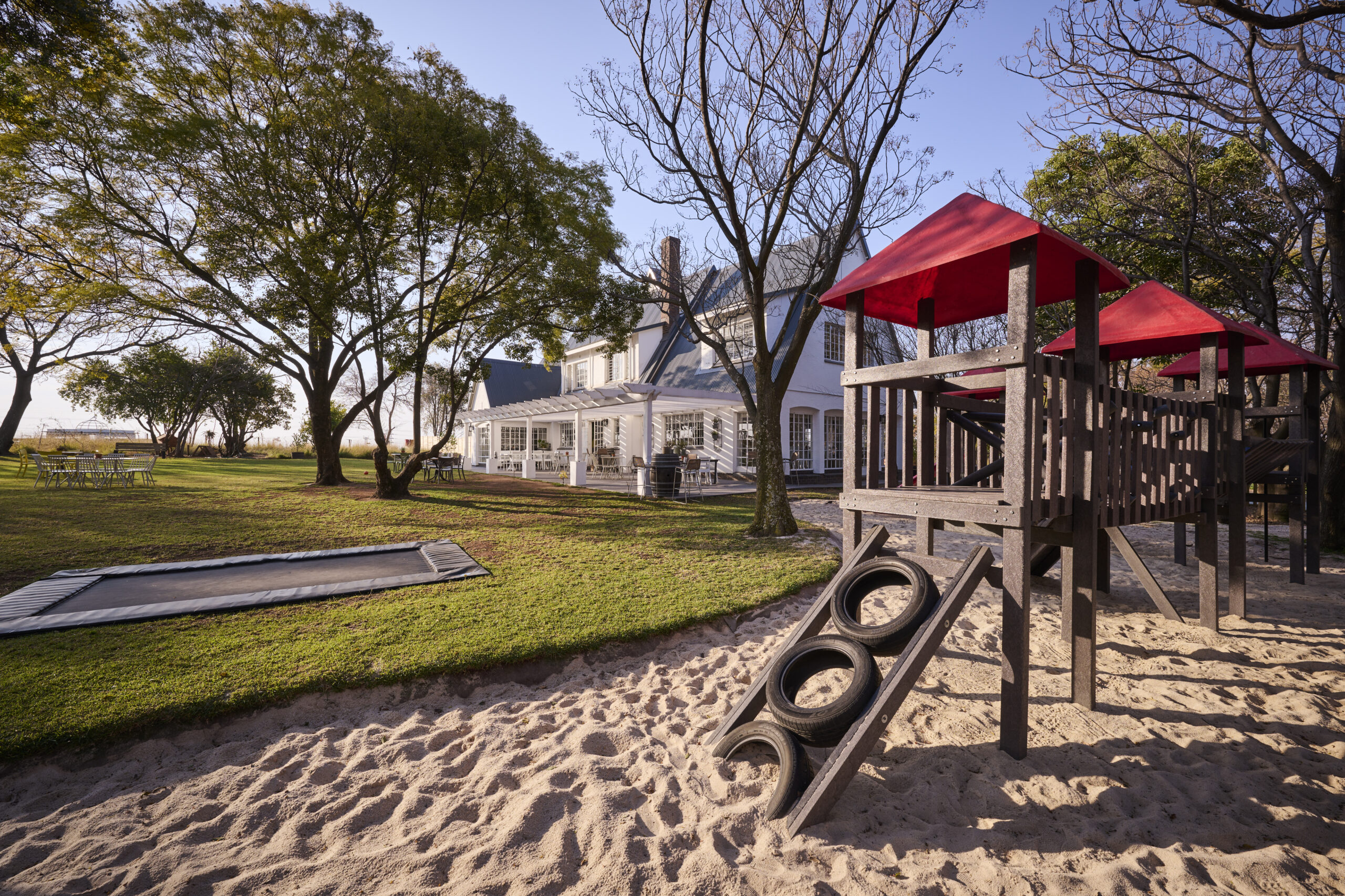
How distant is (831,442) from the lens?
19.5 metres

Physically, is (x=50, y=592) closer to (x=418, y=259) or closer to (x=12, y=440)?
(x=418, y=259)

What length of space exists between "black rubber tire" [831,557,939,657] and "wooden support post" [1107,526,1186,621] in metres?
2.97

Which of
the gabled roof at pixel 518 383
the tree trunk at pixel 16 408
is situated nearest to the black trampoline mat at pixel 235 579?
the gabled roof at pixel 518 383

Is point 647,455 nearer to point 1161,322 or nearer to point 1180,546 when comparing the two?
point 1180,546

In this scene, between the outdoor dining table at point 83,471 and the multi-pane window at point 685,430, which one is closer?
the outdoor dining table at point 83,471

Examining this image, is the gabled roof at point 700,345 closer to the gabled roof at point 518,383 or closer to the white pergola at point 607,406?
the white pergola at point 607,406

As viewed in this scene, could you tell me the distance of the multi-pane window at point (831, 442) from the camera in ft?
62.9

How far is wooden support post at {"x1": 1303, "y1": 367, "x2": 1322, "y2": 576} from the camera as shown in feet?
21.4

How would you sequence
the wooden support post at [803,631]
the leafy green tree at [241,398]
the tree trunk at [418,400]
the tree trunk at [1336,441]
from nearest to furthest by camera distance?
the wooden support post at [803,631] → the tree trunk at [1336,441] → the tree trunk at [418,400] → the leafy green tree at [241,398]

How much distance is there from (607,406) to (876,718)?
16949 millimetres

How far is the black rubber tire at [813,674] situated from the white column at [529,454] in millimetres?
18454

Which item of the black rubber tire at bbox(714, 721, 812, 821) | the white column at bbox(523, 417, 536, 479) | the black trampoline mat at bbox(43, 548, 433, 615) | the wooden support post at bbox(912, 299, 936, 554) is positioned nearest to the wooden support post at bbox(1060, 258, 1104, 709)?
the wooden support post at bbox(912, 299, 936, 554)

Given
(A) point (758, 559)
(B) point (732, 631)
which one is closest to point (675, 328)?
(A) point (758, 559)

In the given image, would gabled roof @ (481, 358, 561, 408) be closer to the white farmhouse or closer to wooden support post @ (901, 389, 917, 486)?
the white farmhouse
